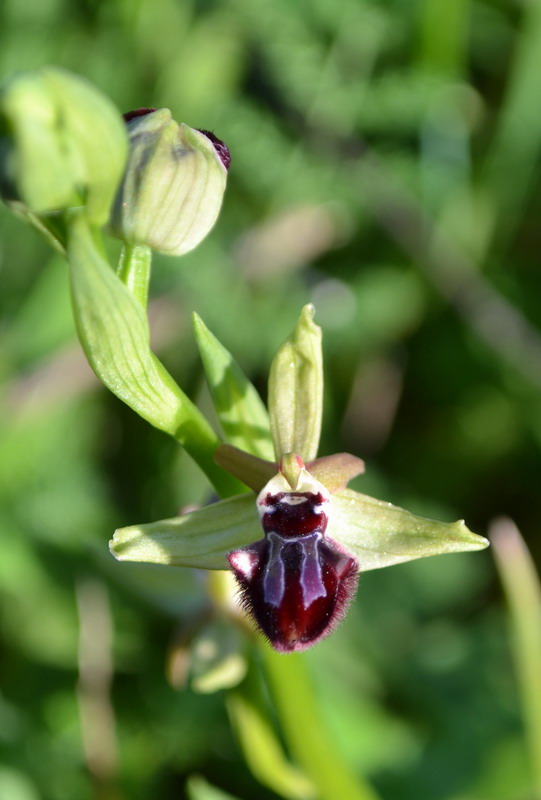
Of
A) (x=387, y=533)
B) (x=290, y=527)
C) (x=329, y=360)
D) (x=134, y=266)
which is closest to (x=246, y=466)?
(x=290, y=527)

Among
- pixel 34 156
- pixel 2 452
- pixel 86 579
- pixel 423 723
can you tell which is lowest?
pixel 423 723

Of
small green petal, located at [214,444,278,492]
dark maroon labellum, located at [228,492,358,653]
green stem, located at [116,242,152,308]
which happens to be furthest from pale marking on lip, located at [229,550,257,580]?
green stem, located at [116,242,152,308]

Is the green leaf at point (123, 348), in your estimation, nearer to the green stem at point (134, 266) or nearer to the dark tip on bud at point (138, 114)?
the green stem at point (134, 266)

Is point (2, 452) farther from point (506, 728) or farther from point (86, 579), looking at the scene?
point (506, 728)

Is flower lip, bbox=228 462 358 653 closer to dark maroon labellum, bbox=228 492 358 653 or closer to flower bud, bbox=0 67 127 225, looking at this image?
dark maroon labellum, bbox=228 492 358 653

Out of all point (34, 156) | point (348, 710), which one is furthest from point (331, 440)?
point (34, 156)

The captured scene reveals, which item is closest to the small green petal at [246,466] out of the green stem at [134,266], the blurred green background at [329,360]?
the green stem at [134,266]

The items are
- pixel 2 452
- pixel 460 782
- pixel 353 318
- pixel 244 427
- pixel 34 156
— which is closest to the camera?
pixel 34 156
